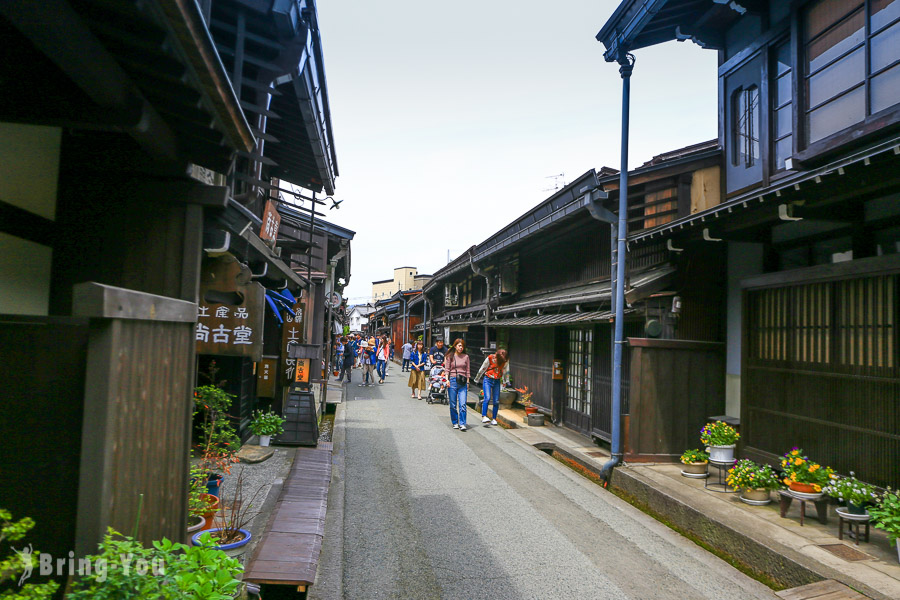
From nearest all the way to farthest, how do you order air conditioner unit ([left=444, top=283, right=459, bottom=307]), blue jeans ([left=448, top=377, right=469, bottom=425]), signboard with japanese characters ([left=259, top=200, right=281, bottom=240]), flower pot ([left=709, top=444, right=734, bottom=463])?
flower pot ([left=709, top=444, right=734, bottom=463]), signboard with japanese characters ([left=259, top=200, right=281, bottom=240]), blue jeans ([left=448, top=377, right=469, bottom=425]), air conditioner unit ([left=444, top=283, right=459, bottom=307])

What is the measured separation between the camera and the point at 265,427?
10.6 metres

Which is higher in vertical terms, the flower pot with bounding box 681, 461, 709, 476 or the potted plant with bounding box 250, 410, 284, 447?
the potted plant with bounding box 250, 410, 284, 447

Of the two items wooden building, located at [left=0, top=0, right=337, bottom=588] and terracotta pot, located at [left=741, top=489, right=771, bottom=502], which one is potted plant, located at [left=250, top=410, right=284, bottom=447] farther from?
terracotta pot, located at [left=741, top=489, right=771, bottom=502]

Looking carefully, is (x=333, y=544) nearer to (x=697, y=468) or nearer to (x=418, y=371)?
(x=697, y=468)

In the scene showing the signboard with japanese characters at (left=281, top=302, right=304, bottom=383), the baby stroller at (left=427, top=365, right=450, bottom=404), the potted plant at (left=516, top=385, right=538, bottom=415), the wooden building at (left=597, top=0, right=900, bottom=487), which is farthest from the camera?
the baby stroller at (left=427, top=365, right=450, bottom=404)

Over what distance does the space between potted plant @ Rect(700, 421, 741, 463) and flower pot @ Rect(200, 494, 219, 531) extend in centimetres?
737

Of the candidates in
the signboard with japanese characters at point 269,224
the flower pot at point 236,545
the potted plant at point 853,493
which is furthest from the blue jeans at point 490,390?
the flower pot at point 236,545

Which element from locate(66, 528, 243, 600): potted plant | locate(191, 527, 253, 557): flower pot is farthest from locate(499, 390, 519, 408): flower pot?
locate(66, 528, 243, 600): potted plant

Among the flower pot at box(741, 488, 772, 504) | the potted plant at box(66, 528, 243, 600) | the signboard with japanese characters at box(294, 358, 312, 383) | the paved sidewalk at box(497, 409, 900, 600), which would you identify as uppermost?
the signboard with japanese characters at box(294, 358, 312, 383)

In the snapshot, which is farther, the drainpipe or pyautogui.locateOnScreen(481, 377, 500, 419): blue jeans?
pyautogui.locateOnScreen(481, 377, 500, 419): blue jeans

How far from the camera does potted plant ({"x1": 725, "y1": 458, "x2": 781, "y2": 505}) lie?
7691 mm

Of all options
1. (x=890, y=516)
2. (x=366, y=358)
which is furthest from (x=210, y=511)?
(x=366, y=358)

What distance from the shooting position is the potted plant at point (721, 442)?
9.00 meters

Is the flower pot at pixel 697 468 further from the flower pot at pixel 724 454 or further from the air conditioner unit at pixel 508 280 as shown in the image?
the air conditioner unit at pixel 508 280
